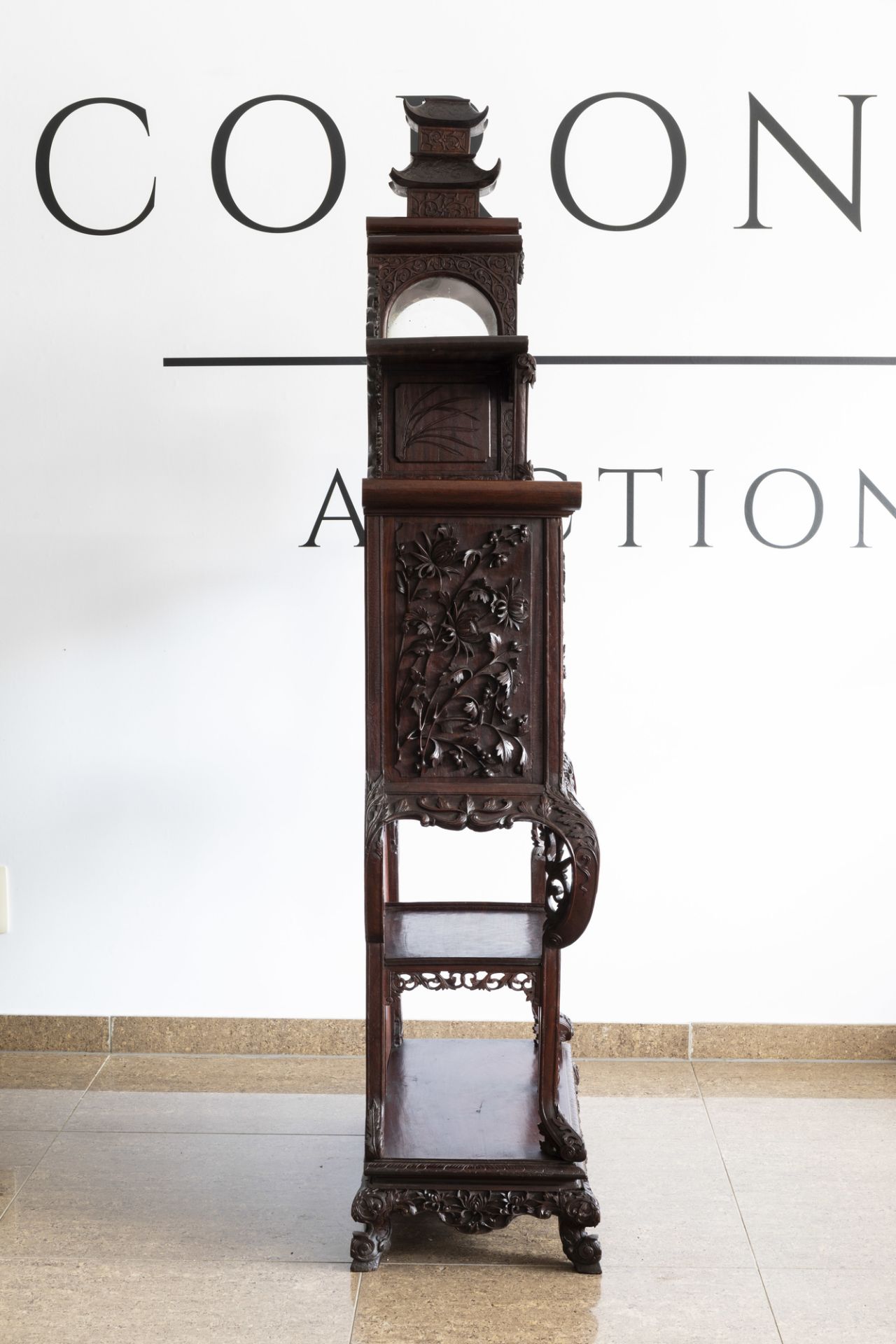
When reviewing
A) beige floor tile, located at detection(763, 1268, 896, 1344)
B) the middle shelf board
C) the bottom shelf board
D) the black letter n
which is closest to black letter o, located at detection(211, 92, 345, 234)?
the black letter n

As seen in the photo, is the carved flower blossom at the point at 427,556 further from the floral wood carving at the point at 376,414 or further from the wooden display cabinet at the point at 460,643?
the floral wood carving at the point at 376,414

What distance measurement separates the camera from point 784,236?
2.78 metres

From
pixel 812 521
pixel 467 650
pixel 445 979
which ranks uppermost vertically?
pixel 812 521

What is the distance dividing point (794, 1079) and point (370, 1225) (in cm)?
119

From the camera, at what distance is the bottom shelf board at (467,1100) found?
7.07 ft

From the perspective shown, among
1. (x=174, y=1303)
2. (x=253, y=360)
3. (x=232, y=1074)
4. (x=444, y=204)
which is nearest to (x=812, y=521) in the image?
(x=444, y=204)

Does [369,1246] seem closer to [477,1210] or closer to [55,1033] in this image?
[477,1210]

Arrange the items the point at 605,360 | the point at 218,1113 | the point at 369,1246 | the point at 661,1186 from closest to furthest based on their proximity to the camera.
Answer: the point at 369,1246 < the point at 661,1186 < the point at 218,1113 < the point at 605,360

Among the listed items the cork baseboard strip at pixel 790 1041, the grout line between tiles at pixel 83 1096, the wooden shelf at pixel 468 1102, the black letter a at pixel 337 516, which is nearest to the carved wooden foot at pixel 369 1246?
the wooden shelf at pixel 468 1102

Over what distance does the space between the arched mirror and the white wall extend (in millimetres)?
330

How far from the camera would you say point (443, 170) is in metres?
2.13

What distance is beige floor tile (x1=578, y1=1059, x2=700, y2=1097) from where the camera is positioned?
9.13 feet

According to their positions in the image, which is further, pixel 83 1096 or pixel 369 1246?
pixel 83 1096

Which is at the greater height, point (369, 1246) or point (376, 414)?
point (376, 414)
